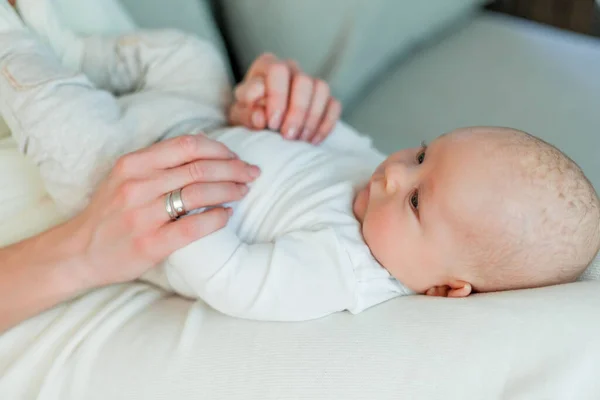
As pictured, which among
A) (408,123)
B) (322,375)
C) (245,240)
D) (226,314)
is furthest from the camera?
(408,123)

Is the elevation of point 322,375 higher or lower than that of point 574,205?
lower

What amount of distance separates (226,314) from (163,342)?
0.09 m

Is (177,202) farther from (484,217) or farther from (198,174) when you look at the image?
(484,217)

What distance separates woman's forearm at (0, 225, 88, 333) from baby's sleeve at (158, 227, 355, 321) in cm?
15

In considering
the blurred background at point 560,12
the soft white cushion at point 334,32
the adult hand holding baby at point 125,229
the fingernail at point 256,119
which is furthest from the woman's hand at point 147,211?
the blurred background at point 560,12

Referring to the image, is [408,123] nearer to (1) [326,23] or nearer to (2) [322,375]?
(1) [326,23]

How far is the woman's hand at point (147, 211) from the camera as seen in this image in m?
0.86

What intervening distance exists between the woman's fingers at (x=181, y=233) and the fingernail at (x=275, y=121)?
28 cm

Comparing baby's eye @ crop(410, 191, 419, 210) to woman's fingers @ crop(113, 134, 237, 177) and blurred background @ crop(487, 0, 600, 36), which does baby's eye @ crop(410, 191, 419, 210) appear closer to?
woman's fingers @ crop(113, 134, 237, 177)

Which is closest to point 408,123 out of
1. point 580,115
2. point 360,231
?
point 580,115

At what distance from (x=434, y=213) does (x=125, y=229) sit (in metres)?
0.44

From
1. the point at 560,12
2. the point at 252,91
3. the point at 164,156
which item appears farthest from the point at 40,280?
the point at 560,12

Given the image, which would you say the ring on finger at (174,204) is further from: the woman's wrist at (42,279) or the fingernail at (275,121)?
the fingernail at (275,121)

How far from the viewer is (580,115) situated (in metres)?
1.33
